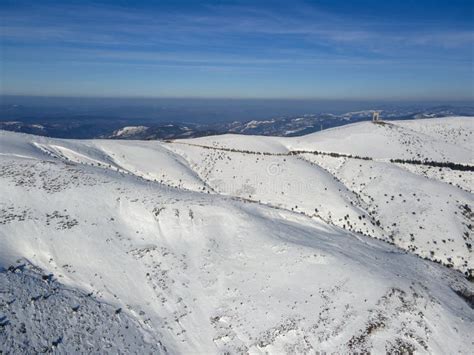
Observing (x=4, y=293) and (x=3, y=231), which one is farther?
(x=3, y=231)

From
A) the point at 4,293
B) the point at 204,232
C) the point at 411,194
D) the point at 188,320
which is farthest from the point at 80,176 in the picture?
the point at 411,194

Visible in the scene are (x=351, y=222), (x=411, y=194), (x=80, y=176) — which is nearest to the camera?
(x=80, y=176)

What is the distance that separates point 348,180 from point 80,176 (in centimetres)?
3001

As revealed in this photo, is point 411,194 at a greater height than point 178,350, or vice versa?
point 411,194

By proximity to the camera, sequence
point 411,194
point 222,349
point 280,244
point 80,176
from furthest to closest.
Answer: point 411,194, point 80,176, point 280,244, point 222,349

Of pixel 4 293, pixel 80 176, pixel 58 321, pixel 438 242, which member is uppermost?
pixel 80 176

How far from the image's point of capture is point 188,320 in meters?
16.6

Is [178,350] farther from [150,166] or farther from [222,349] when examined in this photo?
[150,166]

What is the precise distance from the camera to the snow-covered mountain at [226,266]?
1494 centimetres

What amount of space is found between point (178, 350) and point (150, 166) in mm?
29229

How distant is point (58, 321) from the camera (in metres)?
14.2

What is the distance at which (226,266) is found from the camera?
20.0 metres

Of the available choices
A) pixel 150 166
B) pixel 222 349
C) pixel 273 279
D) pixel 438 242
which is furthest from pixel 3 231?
pixel 438 242

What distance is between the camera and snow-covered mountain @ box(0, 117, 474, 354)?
14.9 meters
